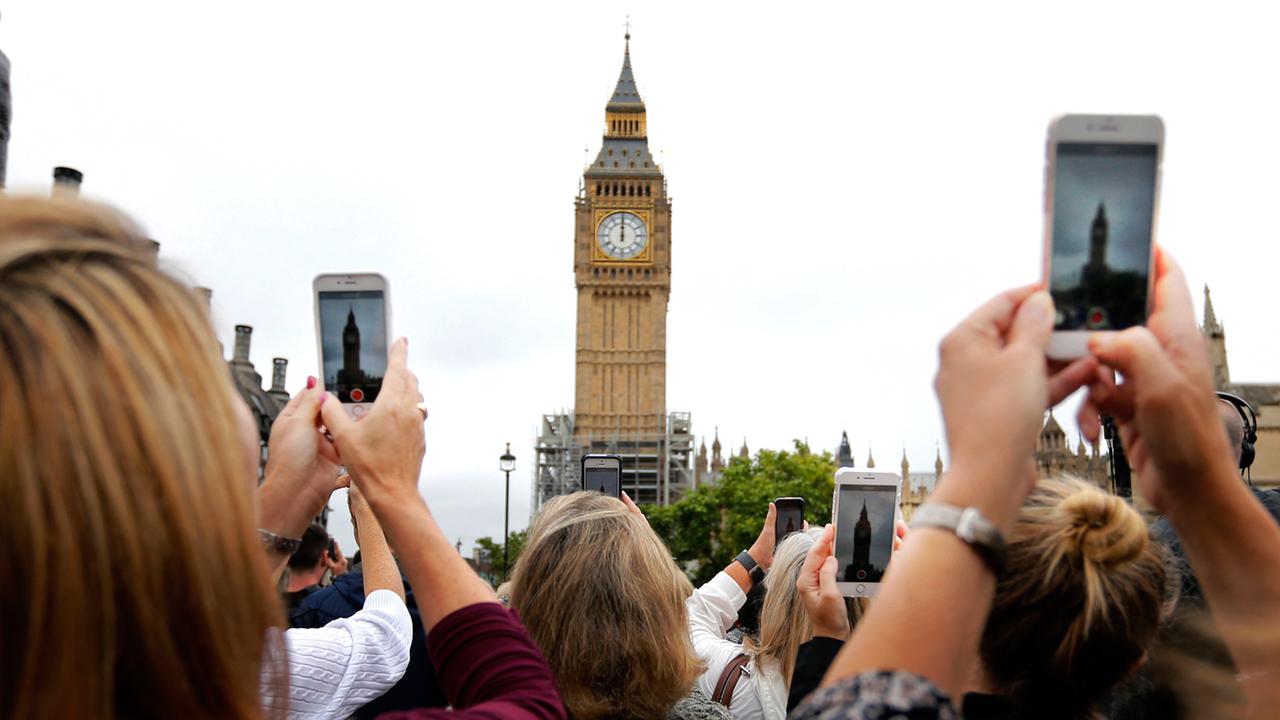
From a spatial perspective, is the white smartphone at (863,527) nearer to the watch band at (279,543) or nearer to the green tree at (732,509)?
the watch band at (279,543)

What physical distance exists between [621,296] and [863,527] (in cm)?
7463

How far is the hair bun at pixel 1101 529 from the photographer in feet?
7.47

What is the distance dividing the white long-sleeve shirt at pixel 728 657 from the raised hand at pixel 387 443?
2.39 m

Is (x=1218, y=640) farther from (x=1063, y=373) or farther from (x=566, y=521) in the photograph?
(x=566, y=521)

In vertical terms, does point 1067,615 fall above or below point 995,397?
below

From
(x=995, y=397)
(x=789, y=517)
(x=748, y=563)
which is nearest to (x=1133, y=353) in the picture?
(x=995, y=397)

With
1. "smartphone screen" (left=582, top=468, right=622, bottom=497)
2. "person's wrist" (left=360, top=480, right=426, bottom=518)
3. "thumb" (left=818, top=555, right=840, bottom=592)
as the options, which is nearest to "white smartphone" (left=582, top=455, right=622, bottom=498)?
→ "smartphone screen" (left=582, top=468, right=622, bottom=497)

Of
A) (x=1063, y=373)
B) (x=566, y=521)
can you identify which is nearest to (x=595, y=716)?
(x=566, y=521)

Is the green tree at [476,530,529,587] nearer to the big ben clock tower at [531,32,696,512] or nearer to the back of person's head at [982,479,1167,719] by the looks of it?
the big ben clock tower at [531,32,696,512]

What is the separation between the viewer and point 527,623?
3.16 meters

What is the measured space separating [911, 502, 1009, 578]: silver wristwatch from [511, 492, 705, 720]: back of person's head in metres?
1.80

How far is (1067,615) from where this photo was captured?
7.39 feet

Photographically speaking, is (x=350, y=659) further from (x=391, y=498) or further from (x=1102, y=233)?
(x=1102, y=233)

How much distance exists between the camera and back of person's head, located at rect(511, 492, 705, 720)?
121 inches
